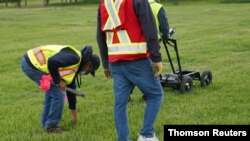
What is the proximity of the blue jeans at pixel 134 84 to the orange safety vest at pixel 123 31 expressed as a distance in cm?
11

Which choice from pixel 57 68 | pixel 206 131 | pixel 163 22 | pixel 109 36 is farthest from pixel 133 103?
pixel 206 131

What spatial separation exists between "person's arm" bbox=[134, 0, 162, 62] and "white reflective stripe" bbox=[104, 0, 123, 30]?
215mm

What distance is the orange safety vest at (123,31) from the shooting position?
5.79m

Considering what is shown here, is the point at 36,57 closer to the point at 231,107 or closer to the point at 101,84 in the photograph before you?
the point at 231,107

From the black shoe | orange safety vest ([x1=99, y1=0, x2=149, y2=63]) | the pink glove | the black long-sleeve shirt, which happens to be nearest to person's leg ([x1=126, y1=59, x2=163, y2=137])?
orange safety vest ([x1=99, y1=0, x2=149, y2=63])

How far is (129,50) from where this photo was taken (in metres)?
5.87

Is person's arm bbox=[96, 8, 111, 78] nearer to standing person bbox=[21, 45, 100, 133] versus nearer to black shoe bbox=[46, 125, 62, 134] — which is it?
standing person bbox=[21, 45, 100, 133]

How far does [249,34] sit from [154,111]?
15370 mm

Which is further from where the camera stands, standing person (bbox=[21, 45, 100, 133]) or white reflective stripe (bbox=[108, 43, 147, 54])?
standing person (bbox=[21, 45, 100, 133])

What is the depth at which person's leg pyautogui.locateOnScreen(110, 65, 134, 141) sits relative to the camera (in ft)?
19.8

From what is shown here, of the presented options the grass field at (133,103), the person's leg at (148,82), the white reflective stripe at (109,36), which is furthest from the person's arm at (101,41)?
the grass field at (133,103)

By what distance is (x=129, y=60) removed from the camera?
5902 millimetres

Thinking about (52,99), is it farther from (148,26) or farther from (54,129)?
(148,26)

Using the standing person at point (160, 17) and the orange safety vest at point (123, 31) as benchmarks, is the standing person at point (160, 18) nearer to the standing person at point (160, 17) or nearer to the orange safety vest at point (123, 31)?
the standing person at point (160, 17)
